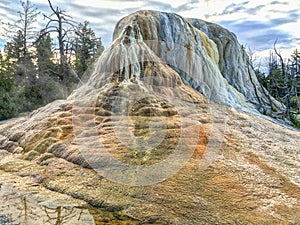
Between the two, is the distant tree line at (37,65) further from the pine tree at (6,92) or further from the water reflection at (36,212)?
the water reflection at (36,212)

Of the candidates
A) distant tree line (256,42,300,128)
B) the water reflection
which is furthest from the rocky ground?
distant tree line (256,42,300,128)

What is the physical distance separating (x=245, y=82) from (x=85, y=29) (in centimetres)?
1631

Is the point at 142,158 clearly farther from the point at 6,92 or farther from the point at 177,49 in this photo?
the point at 6,92

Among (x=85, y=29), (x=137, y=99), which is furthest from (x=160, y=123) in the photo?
(x=85, y=29)

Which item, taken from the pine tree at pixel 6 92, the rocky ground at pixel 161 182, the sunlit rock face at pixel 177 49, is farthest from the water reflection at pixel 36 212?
the pine tree at pixel 6 92

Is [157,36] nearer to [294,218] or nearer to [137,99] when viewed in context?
[137,99]

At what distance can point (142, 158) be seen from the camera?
6102mm

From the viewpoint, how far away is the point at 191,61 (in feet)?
38.2

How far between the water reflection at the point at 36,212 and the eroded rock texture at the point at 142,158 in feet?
0.05

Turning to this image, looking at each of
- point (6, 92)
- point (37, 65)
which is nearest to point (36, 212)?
point (6, 92)

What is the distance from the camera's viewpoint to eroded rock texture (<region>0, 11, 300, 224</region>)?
4598mm

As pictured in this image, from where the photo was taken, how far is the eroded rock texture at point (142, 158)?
4.60 m

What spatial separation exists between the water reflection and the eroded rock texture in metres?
0.01

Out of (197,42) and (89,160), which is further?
(197,42)
